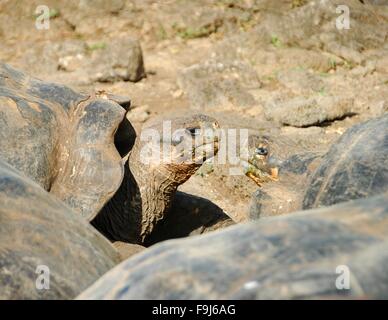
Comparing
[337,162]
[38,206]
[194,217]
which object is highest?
[38,206]

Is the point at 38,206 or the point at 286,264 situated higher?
the point at 286,264

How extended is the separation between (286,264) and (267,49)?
5.08 m

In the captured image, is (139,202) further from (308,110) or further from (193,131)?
(308,110)

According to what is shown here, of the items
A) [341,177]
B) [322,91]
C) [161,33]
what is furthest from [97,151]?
[161,33]

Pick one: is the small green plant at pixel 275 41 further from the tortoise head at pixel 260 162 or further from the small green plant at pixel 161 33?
the tortoise head at pixel 260 162

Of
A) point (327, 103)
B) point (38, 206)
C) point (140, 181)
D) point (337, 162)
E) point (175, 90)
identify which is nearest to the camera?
point (38, 206)

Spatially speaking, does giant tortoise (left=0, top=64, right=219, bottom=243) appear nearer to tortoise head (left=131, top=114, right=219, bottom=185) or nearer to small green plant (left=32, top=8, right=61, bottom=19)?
tortoise head (left=131, top=114, right=219, bottom=185)

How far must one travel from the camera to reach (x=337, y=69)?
6.39 metres

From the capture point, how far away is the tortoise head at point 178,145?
377cm

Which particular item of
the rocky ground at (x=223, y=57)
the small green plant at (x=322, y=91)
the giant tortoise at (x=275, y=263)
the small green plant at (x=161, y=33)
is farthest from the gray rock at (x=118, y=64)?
the giant tortoise at (x=275, y=263)

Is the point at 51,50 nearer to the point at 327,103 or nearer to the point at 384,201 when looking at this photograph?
the point at 327,103

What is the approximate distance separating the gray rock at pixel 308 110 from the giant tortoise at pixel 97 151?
1692mm

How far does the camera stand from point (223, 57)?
6.62 m
